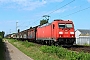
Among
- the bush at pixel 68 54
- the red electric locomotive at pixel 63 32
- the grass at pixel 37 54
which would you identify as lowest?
the grass at pixel 37 54

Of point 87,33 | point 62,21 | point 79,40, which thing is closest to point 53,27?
point 62,21

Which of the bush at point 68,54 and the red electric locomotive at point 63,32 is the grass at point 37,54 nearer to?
the bush at point 68,54

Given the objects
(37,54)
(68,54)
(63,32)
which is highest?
(63,32)

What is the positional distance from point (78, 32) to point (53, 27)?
5931cm

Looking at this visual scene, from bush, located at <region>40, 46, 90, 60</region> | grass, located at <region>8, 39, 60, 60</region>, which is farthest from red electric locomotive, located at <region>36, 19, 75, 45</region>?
bush, located at <region>40, 46, 90, 60</region>

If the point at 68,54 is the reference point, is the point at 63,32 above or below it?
above

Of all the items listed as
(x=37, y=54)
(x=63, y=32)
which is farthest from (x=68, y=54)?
(x=63, y=32)

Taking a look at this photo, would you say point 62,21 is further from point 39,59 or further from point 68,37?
point 39,59

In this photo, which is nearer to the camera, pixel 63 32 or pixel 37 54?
pixel 37 54

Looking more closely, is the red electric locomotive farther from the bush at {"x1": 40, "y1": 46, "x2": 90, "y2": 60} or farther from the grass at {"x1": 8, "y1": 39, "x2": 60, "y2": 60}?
the bush at {"x1": 40, "y1": 46, "x2": 90, "y2": 60}

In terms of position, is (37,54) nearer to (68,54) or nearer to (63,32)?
(68,54)

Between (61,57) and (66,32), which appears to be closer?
(61,57)

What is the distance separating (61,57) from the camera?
16.2 m

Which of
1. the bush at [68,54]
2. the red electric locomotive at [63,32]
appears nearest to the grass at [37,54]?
the bush at [68,54]
